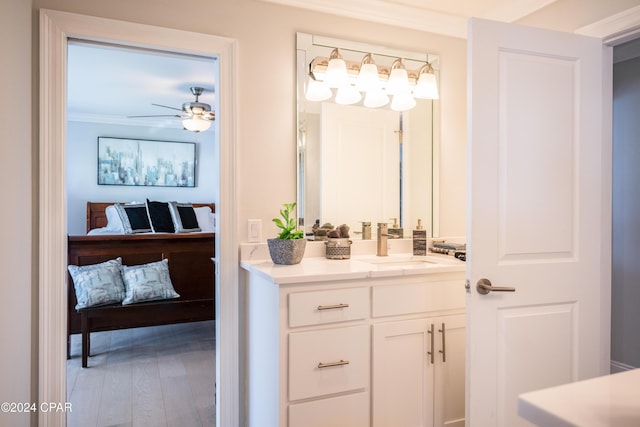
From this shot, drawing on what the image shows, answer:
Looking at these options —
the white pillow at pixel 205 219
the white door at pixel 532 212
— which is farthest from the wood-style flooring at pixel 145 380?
the white pillow at pixel 205 219

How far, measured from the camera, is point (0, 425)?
1349mm

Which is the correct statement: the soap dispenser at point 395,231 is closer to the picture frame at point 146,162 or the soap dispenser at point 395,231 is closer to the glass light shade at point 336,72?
the glass light shade at point 336,72

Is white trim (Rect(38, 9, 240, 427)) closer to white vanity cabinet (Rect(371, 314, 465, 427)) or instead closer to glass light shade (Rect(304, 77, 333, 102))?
glass light shade (Rect(304, 77, 333, 102))

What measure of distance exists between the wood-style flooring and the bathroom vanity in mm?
726

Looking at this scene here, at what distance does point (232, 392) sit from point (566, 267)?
1.70 metres

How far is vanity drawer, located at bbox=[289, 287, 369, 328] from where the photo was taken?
1.66 m

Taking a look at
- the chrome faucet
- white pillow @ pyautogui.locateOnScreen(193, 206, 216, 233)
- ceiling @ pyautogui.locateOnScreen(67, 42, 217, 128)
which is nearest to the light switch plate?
the chrome faucet

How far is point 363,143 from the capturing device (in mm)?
2443

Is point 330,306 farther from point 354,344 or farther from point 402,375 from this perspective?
point 402,375

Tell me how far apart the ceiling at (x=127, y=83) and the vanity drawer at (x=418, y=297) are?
214 centimetres

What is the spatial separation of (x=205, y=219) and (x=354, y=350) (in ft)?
17.7

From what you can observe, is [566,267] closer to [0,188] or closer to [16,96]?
[0,188]

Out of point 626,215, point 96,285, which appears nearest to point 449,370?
point 626,215

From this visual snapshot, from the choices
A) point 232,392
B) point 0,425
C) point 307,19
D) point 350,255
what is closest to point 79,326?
point 232,392
